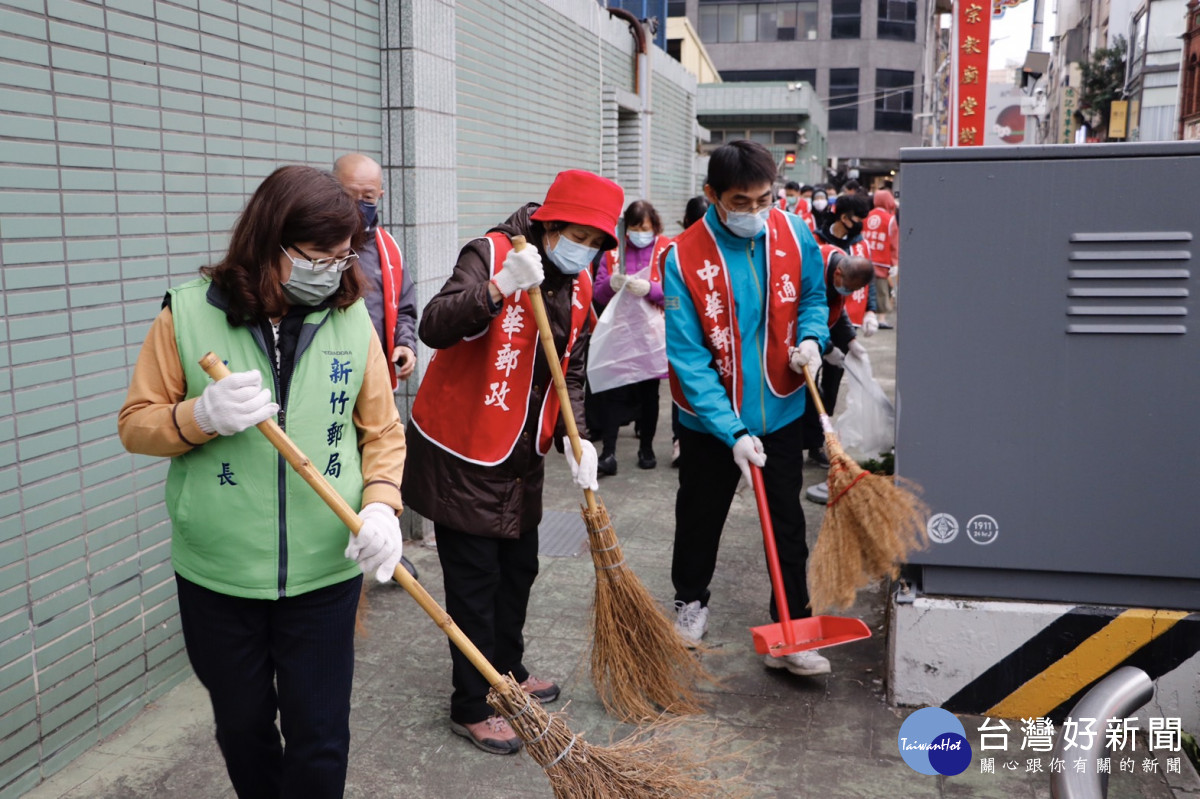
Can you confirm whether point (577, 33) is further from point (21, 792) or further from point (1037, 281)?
point (21, 792)

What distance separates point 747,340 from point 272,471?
214 cm

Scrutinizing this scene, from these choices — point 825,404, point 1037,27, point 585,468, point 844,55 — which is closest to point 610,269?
point 825,404

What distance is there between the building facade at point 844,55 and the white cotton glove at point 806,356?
2051 inches

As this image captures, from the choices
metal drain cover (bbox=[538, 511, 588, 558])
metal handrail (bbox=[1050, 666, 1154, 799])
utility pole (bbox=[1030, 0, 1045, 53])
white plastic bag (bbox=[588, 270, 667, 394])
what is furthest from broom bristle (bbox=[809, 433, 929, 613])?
utility pole (bbox=[1030, 0, 1045, 53])

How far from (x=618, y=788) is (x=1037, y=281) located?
2134 mm

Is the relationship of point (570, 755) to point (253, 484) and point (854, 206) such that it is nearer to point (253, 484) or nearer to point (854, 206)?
point (253, 484)

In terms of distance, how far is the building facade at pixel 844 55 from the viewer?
53.8m

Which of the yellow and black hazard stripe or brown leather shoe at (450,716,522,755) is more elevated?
the yellow and black hazard stripe

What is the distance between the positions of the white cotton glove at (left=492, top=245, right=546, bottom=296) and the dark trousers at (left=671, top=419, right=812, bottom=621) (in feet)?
4.21

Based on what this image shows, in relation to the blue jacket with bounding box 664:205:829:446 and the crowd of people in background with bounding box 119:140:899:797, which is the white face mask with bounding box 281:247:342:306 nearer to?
the crowd of people in background with bounding box 119:140:899:797

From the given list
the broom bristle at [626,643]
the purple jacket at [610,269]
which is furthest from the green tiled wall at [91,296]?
the purple jacket at [610,269]

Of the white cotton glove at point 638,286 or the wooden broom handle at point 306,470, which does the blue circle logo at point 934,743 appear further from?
the white cotton glove at point 638,286

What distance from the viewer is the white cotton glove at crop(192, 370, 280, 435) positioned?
2.13 m

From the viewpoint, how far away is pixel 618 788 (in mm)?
2721
